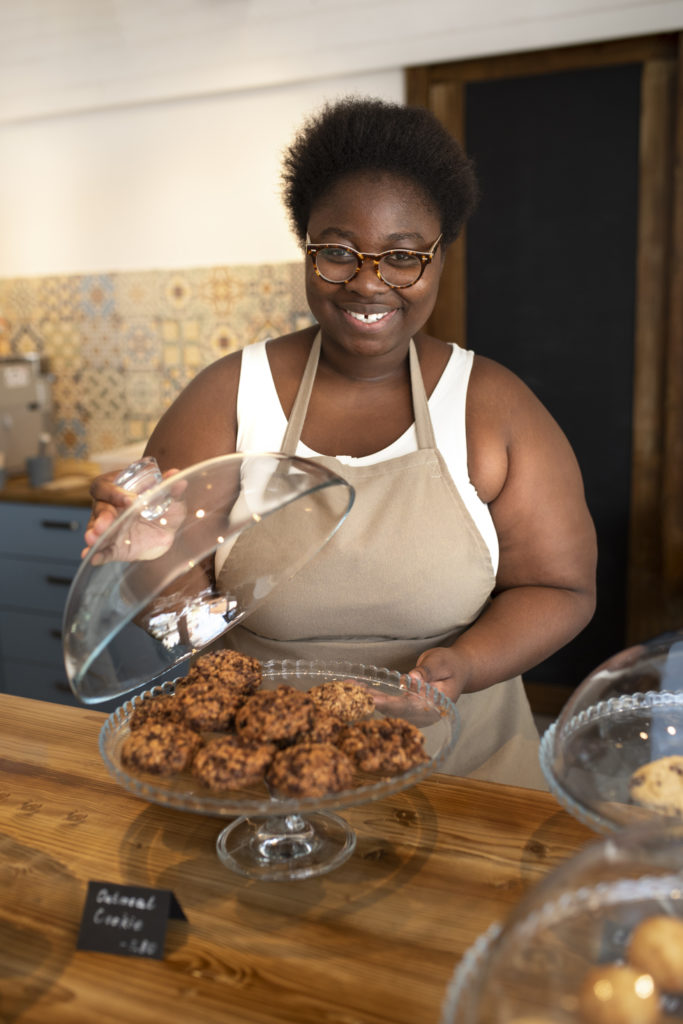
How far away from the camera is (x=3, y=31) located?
355 cm

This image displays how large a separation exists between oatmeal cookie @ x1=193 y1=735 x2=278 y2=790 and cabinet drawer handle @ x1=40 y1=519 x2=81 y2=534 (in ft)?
7.85

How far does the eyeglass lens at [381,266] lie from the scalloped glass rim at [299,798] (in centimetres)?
60

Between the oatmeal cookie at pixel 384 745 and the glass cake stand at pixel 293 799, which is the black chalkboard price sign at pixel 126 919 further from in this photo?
the oatmeal cookie at pixel 384 745

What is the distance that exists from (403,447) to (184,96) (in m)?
2.38

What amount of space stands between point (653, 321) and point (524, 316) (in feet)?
1.37

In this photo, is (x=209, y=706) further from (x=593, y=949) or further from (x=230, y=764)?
(x=593, y=949)

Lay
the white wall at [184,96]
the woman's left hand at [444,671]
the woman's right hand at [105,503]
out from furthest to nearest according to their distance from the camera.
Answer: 1. the white wall at [184,96]
2. the woman's left hand at [444,671]
3. the woman's right hand at [105,503]

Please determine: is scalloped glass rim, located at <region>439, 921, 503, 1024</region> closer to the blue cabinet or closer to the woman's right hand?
the woman's right hand

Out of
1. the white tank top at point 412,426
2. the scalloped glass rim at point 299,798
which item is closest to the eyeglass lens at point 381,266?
the white tank top at point 412,426

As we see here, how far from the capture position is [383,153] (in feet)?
4.81

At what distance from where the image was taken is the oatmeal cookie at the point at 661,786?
871 millimetres

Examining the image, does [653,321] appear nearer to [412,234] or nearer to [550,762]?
[412,234]

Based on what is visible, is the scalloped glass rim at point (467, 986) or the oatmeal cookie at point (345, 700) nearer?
the scalloped glass rim at point (467, 986)

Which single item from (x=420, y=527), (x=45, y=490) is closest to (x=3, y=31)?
(x=45, y=490)
